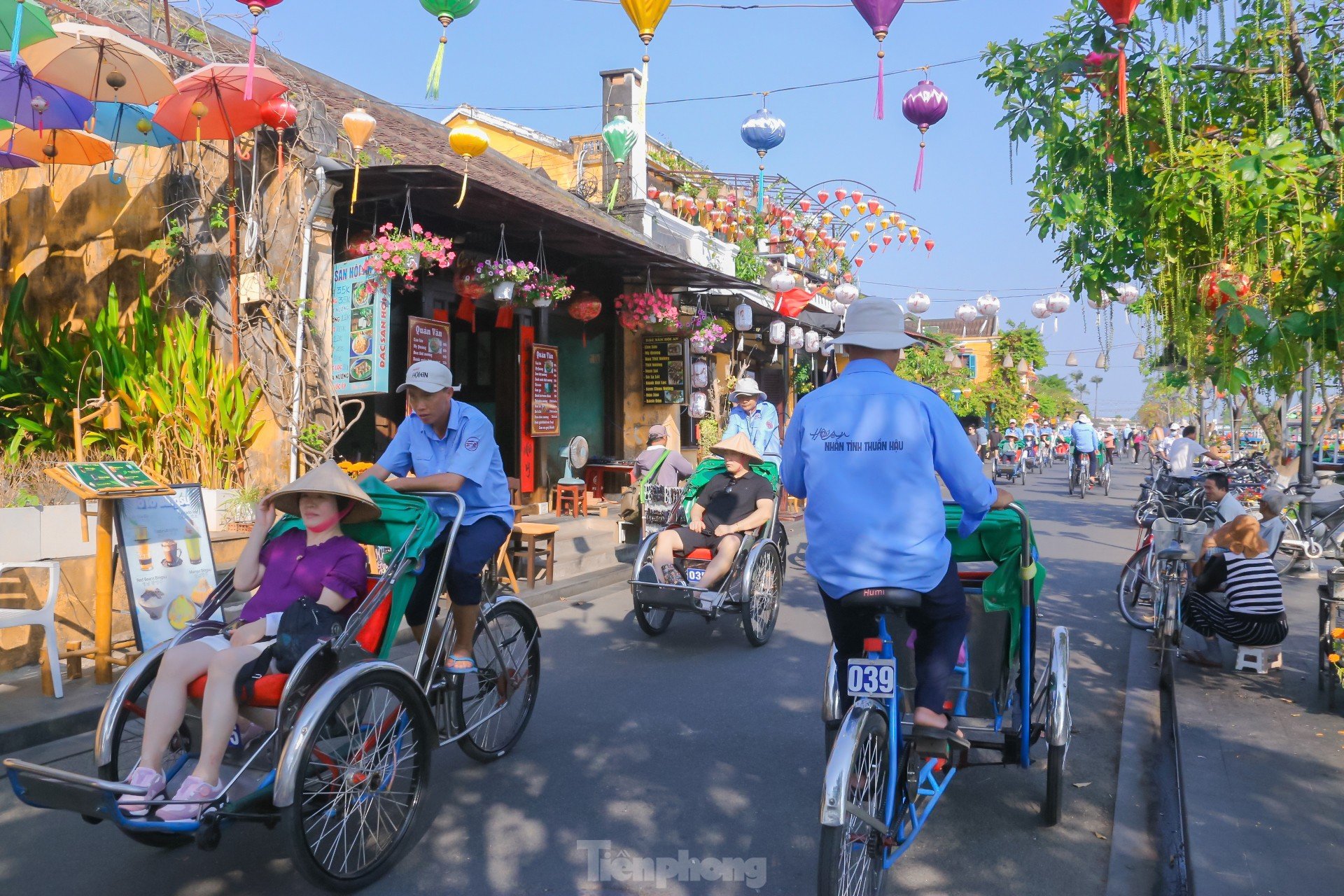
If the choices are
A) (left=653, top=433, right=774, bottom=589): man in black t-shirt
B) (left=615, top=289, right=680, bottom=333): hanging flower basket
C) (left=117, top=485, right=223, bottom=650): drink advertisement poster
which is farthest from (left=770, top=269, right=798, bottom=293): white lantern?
(left=117, top=485, right=223, bottom=650): drink advertisement poster

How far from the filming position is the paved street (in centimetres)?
357

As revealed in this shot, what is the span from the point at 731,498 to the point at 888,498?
4.39 meters

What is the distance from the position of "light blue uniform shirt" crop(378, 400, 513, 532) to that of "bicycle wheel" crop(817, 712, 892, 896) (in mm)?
2183

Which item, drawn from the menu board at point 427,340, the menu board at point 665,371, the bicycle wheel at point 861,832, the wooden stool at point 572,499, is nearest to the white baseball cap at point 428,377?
the bicycle wheel at point 861,832

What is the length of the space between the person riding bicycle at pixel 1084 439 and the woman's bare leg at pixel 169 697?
19.8 meters

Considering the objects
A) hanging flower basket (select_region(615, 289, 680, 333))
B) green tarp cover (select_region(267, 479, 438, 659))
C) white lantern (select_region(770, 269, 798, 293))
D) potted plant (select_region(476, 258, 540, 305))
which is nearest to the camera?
green tarp cover (select_region(267, 479, 438, 659))

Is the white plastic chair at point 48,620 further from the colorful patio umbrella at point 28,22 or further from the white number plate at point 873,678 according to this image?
the white number plate at point 873,678

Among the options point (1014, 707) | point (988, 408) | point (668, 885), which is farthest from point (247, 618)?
point (988, 408)

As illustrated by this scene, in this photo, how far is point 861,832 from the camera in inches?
117

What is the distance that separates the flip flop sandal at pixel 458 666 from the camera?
4.28 metres

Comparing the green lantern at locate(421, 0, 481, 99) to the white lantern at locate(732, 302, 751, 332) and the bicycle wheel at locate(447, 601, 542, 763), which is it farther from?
the white lantern at locate(732, 302, 751, 332)

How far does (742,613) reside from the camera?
6.99 meters

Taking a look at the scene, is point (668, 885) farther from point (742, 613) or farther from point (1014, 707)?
point (742, 613)

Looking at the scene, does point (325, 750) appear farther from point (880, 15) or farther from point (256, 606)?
point (880, 15)
